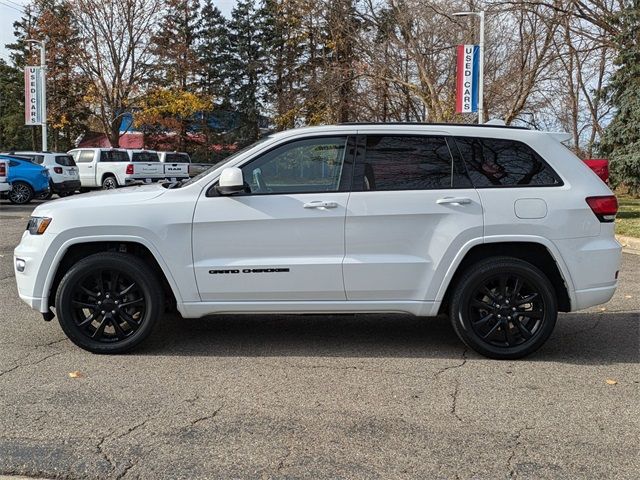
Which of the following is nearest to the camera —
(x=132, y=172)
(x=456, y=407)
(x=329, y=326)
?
(x=456, y=407)

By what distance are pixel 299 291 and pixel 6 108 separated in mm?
59365

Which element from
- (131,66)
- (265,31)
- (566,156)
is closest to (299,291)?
(566,156)

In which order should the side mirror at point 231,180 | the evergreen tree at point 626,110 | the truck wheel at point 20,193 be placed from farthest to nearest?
the evergreen tree at point 626,110, the truck wheel at point 20,193, the side mirror at point 231,180

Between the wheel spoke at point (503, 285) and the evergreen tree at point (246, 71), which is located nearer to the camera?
the wheel spoke at point (503, 285)

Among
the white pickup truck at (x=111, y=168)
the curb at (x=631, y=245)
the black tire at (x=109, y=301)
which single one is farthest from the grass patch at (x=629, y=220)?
the white pickup truck at (x=111, y=168)

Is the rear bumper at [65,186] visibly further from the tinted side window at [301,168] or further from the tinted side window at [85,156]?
the tinted side window at [301,168]

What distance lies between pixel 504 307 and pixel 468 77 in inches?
685

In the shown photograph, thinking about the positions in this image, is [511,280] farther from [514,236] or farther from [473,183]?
[473,183]

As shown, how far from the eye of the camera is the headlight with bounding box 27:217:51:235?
503cm

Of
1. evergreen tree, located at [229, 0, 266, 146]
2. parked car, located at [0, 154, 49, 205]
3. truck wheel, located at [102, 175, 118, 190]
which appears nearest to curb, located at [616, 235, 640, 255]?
parked car, located at [0, 154, 49, 205]

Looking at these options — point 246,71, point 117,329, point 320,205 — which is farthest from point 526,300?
point 246,71

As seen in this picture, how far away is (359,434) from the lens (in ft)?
12.1

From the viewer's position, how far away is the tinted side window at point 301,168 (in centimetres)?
500

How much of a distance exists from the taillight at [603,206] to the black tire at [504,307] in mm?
659
